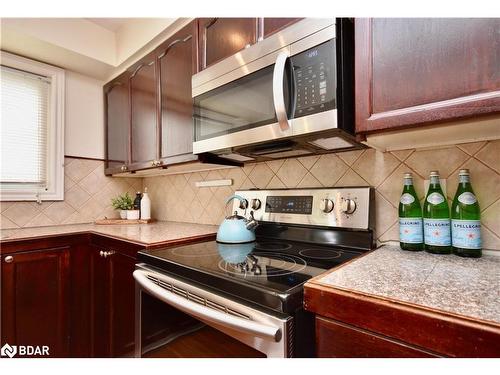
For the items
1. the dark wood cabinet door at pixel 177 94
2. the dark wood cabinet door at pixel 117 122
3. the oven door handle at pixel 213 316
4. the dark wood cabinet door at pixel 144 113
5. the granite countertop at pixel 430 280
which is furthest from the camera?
the dark wood cabinet door at pixel 117 122

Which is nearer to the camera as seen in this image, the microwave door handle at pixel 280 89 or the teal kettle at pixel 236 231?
the microwave door handle at pixel 280 89

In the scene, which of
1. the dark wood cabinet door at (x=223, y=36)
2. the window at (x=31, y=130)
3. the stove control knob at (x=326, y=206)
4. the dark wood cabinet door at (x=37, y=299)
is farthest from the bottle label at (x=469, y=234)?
the window at (x=31, y=130)

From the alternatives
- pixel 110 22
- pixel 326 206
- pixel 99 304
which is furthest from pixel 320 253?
pixel 110 22

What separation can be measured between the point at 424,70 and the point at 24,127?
2.32 m

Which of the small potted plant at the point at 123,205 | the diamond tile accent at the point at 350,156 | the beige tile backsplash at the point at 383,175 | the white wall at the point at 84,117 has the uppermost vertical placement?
the white wall at the point at 84,117

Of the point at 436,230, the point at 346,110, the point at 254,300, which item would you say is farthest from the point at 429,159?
the point at 254,300

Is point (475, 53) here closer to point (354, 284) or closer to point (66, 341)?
point (354, 284)

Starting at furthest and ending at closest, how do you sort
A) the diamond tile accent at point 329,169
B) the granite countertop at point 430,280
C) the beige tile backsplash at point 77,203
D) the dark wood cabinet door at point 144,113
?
the beige tile backsplash at point 77,203
the dark wood cabinet door at point 144,113
the diamond tile accent at point 329,169
the granite countertop at point 430,280

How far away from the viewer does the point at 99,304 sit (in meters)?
1.56

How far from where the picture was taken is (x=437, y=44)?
68 centimetres

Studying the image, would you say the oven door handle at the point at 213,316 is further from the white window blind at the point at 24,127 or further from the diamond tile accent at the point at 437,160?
the white window blind at the point at 24,127

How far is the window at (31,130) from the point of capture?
1.76 metres

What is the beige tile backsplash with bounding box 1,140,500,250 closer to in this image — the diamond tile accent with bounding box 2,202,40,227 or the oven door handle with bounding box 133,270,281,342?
the diamond tile accent with bounding box 2,202,40,227

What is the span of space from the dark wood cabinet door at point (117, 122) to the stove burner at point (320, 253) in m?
1.48
